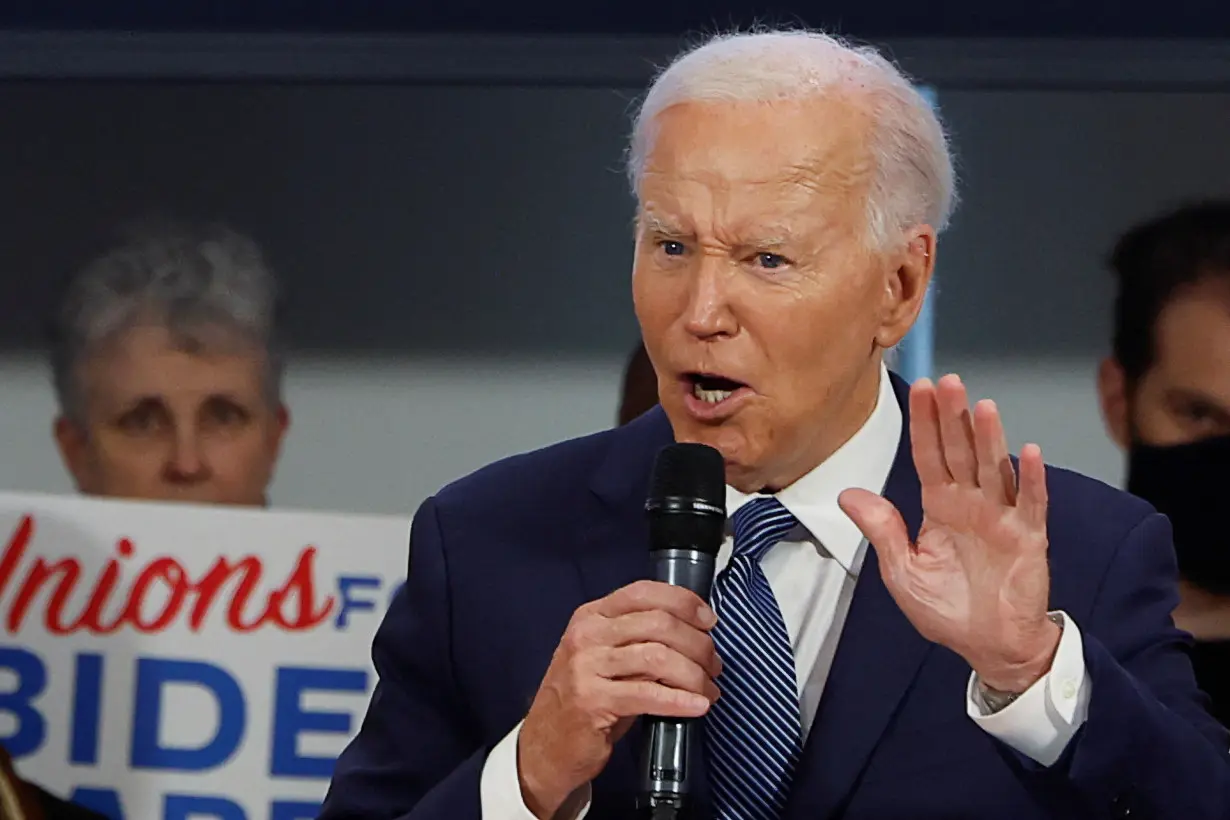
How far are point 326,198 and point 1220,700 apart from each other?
154cm

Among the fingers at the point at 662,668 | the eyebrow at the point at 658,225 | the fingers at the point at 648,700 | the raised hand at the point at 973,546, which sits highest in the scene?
the eyebrow at the point at 658,225

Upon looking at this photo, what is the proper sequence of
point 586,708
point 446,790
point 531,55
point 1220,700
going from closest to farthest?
1. point 586,708
2. point 446,790
3. point 1220,700
4. point 531,55

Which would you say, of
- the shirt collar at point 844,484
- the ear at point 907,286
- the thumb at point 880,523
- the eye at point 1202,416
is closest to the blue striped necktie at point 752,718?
the shirt collar at point 844,484

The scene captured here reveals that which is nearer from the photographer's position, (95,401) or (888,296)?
(888,296)

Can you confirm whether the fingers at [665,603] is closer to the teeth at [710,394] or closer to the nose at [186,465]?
the teeth at [710,394]

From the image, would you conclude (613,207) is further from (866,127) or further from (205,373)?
(866,127)

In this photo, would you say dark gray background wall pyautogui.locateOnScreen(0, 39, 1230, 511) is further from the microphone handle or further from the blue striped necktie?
the microphone handle

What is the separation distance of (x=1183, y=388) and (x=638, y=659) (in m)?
1.50

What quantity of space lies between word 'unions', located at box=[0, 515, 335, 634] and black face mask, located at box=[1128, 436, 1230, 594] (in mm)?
1289

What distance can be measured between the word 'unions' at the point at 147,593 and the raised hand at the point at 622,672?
1300mm

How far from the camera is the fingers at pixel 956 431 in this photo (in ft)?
4.11

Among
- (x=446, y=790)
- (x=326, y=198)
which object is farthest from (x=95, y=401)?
(x=446, y=790)

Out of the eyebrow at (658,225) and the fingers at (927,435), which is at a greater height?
the eyebrow at (658,225)

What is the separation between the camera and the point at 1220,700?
2371mm
